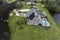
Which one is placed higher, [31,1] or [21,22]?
[31,1]

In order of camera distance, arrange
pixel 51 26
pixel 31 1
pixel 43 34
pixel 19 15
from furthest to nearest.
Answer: pixel 31 1 → pixel 19 15 → pixel 51 26 → pixel 43 34

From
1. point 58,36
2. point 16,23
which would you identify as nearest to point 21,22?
point 16,23

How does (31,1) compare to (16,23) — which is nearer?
(16,23)

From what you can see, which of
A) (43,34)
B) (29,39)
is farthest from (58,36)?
(29,39)

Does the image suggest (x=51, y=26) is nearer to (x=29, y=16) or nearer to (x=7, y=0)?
(x=29, y=16)

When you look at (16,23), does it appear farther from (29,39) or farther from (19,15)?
(29,39)

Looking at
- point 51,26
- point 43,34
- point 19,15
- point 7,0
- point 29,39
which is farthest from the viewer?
point 7,0

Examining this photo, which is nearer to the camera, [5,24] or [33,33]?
[33,33]

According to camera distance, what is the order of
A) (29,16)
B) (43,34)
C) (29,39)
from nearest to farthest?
(29,39) < (43,34) < (29,16)

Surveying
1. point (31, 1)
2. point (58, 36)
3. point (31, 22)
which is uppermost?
point (31, 1)
